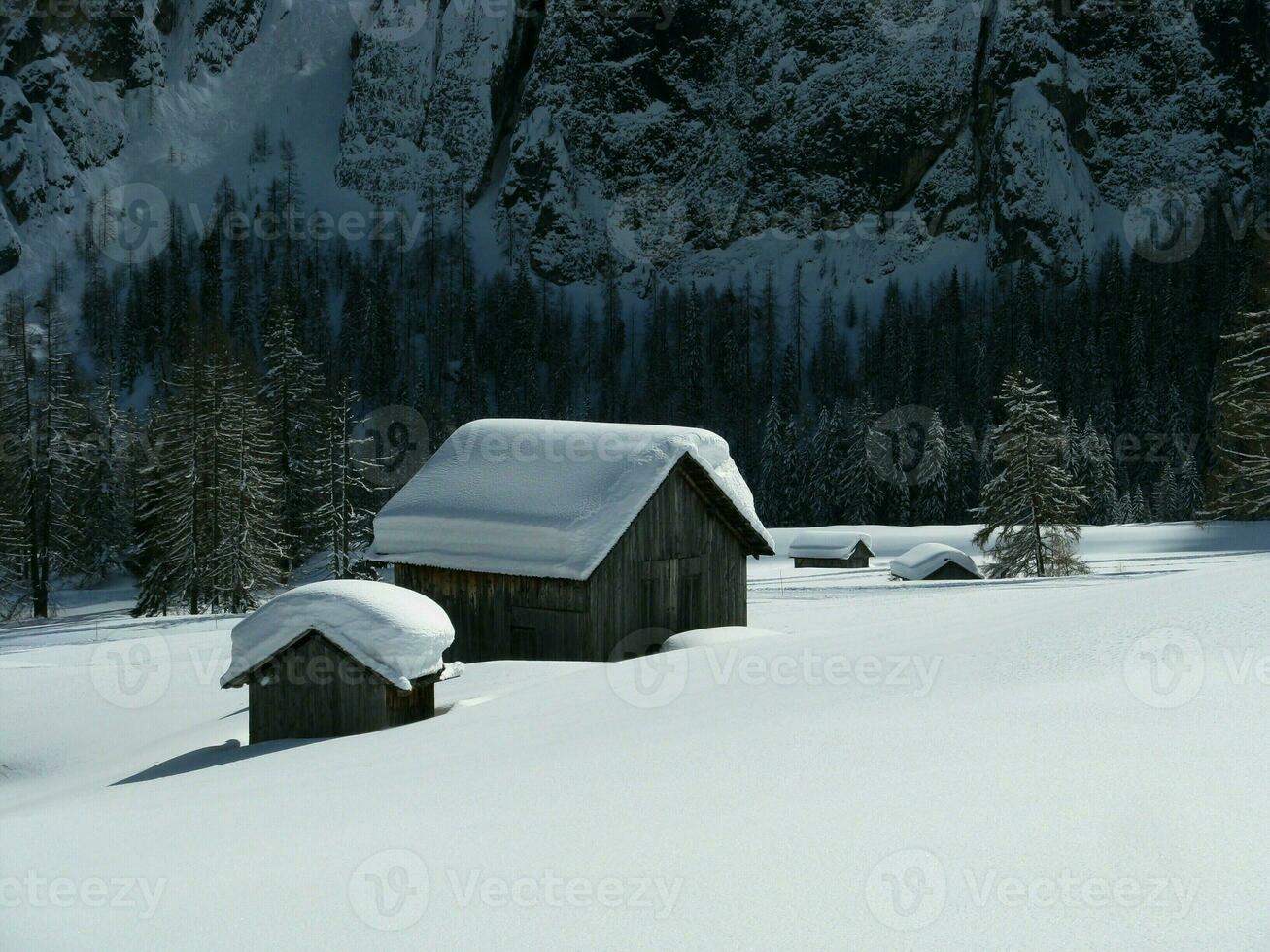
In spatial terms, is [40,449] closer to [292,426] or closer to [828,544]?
[292,426]

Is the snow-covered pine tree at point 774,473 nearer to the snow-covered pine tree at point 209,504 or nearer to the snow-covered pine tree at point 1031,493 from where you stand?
the snow-covered pine tree at point 1031,493

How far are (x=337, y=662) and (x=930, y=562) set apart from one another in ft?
115

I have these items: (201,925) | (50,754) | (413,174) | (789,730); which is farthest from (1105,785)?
(413,174)

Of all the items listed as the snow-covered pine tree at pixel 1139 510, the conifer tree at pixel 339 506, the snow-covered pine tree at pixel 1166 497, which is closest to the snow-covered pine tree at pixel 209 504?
the conifer tree at pixel 339 506

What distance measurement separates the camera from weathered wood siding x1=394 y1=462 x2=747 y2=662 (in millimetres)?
19281

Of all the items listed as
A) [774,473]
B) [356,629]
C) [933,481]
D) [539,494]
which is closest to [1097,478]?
[933,481]

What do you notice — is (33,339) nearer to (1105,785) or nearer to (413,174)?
(1105,785)

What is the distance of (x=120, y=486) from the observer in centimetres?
5703

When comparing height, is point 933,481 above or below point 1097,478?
below

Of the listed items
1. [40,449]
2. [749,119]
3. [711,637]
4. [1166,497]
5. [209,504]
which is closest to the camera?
[711,637]

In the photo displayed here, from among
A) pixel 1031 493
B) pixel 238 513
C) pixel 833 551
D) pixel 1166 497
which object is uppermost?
pixel 1031 493

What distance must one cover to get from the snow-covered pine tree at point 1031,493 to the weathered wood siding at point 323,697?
30225 millimetres

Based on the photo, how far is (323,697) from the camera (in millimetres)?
13773

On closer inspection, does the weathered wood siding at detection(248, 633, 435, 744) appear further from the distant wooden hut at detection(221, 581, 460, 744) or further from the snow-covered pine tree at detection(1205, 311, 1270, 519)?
the snow-covered pine tree at detection(1205, 311, 1270, 519)
